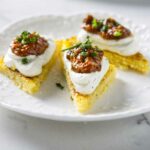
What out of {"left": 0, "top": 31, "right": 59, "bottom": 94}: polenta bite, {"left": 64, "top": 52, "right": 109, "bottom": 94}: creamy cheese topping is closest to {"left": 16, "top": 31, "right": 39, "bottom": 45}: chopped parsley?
{"left": 0, "top": 31, "right": 59, "bottom": 94}: polenta bite

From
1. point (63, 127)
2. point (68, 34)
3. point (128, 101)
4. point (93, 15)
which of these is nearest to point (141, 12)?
point (93, 15)

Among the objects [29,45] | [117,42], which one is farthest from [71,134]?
[117,42]

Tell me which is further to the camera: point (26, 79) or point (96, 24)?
point (96, 24)

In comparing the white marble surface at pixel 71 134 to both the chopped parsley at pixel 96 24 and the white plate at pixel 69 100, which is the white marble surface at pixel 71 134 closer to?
the white plate at pixel 69 100

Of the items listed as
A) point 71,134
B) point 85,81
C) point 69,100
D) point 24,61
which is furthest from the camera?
point 24,61

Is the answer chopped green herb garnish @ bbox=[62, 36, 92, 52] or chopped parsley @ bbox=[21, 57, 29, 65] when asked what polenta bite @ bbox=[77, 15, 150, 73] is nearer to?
chopped green herb garnish @ bbox=[62, 36, 92, 52]

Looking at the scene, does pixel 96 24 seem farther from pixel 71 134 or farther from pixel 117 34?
pixel 71 134

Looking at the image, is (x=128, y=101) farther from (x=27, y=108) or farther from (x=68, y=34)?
(x=68, y=34)
